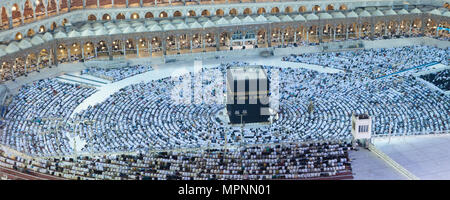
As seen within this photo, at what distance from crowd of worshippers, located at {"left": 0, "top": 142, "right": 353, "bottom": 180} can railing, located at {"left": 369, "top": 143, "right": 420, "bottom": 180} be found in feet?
7.30

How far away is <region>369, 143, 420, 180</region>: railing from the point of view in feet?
144

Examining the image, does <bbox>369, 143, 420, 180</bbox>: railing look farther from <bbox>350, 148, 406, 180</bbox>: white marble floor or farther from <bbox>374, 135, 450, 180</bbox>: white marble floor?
<bbox>374, 135, 450, 180</bbox>: white marble floor

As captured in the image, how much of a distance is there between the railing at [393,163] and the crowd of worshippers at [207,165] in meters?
2.23

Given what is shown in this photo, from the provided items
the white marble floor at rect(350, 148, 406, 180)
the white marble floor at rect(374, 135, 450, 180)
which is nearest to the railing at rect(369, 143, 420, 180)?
the white marble floor at rect(350, 148, 406, 180)

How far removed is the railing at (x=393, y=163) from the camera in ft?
144

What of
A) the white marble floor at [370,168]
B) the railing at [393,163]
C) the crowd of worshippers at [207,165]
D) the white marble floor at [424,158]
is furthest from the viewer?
the white marble floor at [424,158]

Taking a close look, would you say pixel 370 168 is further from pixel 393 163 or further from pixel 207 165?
pixel 207 165

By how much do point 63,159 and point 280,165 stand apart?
16.9 meters

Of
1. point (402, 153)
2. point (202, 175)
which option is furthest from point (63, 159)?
point (402, 153)

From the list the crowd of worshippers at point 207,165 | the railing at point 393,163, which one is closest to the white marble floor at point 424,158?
the railing at point 393,163

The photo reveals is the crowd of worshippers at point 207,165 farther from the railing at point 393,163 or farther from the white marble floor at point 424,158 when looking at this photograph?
the white marble floor at point 424,158

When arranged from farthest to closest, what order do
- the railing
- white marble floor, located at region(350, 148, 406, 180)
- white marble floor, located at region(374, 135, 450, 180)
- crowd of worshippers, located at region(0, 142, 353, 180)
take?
1. white marble floor, located at region(374, 135, 450, 180)
2. white marble floor, located at region(350, 148, 406, 180)
3. the railing
4. crowd of worshippers, located at region(0, 142, 353, 180)
